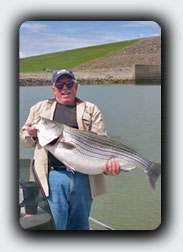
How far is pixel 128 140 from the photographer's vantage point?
283 centimetres

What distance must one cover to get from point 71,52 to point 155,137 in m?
1.14

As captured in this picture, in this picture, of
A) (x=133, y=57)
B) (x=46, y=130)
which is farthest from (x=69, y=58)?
(x=46, y=130)

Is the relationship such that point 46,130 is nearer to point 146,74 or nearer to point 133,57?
point 146,74

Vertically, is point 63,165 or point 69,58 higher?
point 69,58

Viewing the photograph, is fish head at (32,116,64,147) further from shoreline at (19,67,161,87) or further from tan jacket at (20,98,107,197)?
shoreline at (19,67,161,87)

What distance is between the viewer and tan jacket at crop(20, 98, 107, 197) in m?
2.53

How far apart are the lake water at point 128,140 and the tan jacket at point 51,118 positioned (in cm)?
10

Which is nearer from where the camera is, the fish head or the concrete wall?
the fish head

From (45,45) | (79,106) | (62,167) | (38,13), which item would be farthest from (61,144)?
(38,13)

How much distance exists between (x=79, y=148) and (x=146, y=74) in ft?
3.44

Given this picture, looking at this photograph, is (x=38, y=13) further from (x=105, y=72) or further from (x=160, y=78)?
(x=160, y=78)

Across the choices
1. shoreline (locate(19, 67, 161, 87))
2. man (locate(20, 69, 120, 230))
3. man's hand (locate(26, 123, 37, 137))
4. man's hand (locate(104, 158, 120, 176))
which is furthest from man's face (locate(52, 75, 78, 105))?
man's hand (locate(104, 158, 120, 176))

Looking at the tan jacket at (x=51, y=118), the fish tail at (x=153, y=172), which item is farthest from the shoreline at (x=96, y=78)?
the fish tail at (x=153, y=172)

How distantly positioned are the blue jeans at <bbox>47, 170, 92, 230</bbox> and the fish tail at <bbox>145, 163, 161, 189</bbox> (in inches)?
21.4
